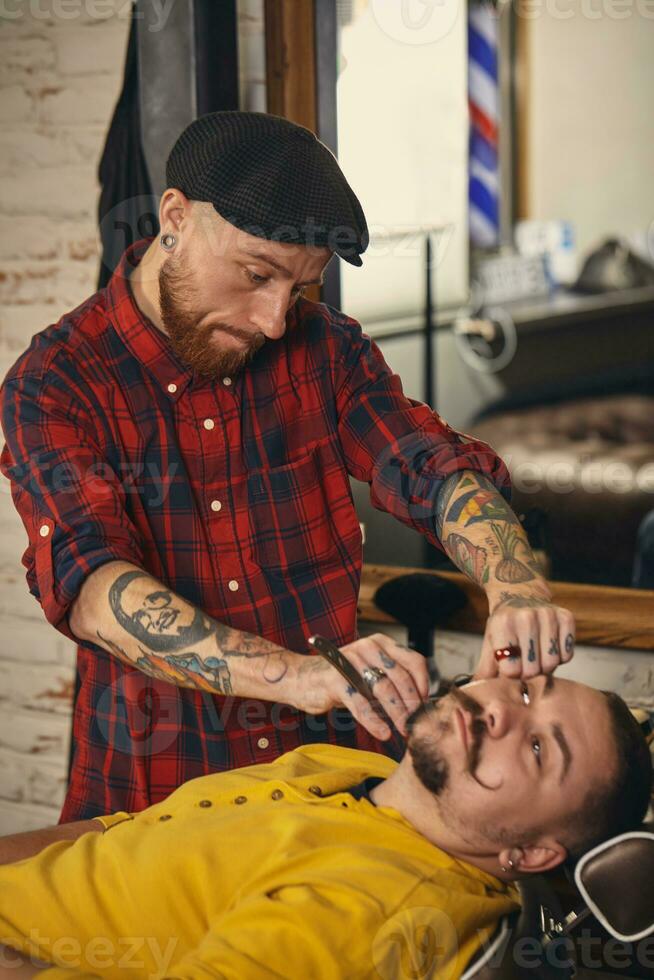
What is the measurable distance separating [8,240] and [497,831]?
1734 mm

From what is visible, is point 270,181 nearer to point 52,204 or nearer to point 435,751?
point 435,751

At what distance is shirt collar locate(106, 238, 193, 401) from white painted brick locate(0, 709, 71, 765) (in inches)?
49.7

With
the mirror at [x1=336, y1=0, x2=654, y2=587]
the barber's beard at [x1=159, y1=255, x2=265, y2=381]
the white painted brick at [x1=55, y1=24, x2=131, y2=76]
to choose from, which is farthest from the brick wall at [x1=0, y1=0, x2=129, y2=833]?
the barber's beard at [x1=159, y1=255, x2=265, y2=381]

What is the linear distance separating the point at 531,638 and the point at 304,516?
0.48 m

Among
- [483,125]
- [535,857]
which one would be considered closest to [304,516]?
[535,857]

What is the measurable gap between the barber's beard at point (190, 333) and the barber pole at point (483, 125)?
392 cm

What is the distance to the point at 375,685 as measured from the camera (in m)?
1.21

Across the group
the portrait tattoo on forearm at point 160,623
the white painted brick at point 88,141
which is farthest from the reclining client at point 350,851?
the white painted brick at point 88,141

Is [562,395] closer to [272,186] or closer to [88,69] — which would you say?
[88,69]

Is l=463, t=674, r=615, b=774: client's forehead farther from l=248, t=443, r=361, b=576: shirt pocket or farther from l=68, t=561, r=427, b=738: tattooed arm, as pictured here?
l=248, t=443, r=361, b=576: shirt pocket

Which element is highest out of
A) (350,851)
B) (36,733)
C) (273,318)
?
(273,318)

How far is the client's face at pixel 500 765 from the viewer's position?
4.54 ft

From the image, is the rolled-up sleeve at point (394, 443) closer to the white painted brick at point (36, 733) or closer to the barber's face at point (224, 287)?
the barber's face at point (224, 287)
